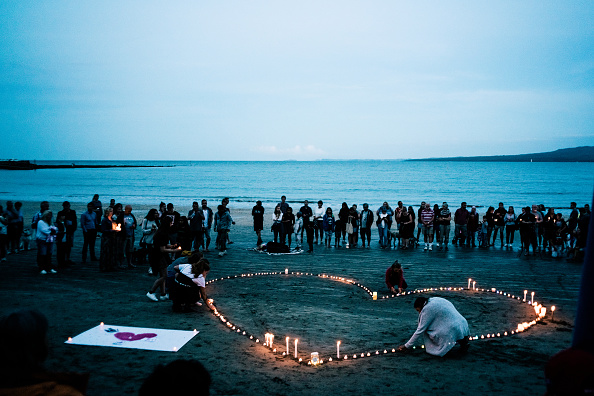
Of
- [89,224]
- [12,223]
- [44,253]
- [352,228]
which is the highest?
[89,224]

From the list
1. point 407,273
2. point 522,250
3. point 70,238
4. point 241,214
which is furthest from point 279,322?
point 241,214

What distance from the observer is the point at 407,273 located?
49.9 feet

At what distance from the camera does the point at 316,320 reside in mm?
10367

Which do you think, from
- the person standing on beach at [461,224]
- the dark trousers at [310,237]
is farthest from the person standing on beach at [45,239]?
the person standing on beach at [461,224]

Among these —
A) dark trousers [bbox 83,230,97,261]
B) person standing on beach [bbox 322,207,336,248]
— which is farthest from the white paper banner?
person standing on beach [bbox 322,207,336,248]

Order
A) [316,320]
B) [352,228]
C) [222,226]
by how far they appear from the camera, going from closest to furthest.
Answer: [316,320] < [222,226] < [352,228]

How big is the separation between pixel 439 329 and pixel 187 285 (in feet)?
17.9

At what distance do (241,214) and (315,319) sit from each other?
84.7 ft

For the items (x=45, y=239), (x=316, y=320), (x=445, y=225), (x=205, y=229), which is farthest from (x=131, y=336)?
(x=445, y=225)

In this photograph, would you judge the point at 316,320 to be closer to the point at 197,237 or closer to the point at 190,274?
the point at 190,274

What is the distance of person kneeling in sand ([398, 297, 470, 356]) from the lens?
27.4ft

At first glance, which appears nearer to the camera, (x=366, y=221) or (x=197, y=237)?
(x=197, y=237)

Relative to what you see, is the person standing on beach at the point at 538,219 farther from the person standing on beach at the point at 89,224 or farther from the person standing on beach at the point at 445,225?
the person standing on beach at the point at 89,224

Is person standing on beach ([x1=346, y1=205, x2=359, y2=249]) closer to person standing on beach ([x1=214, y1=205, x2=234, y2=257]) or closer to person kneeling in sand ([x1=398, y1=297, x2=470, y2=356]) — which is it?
person standing on beach ([x1=214, y1=205, x2=234, y2=257])
